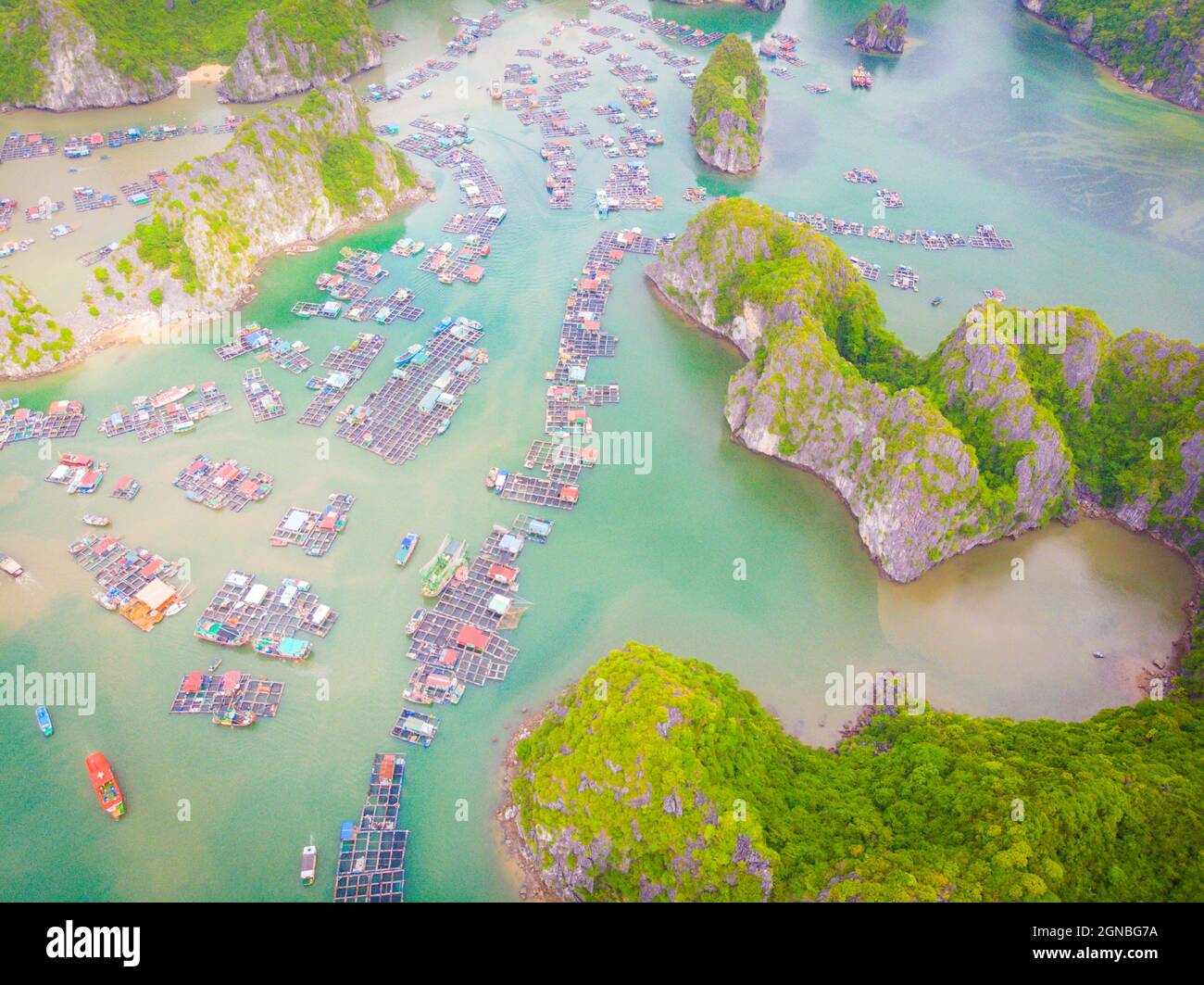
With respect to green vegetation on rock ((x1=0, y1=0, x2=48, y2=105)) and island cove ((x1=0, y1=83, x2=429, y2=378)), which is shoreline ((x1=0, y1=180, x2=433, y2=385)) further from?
green vegetation on rock ((x1=0, y1=0, x2=48, y2=105))

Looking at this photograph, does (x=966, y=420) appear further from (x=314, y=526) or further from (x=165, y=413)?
(x=165, y=413)

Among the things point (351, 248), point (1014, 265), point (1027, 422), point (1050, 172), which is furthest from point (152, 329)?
point (1050, 172)

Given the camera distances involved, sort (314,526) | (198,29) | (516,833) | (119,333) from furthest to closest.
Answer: (198,29) < (119,333) < (314,526) < (516,833)

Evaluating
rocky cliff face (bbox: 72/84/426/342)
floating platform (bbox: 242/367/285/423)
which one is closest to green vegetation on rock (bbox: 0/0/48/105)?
rocky cliff face (bbox: 72/84/426/342)

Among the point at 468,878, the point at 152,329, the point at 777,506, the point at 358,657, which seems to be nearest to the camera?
the point at 468,878

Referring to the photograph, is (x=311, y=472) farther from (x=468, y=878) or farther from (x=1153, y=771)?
(x=1153, y=771)

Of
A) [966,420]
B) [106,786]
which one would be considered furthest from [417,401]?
[966,420]
